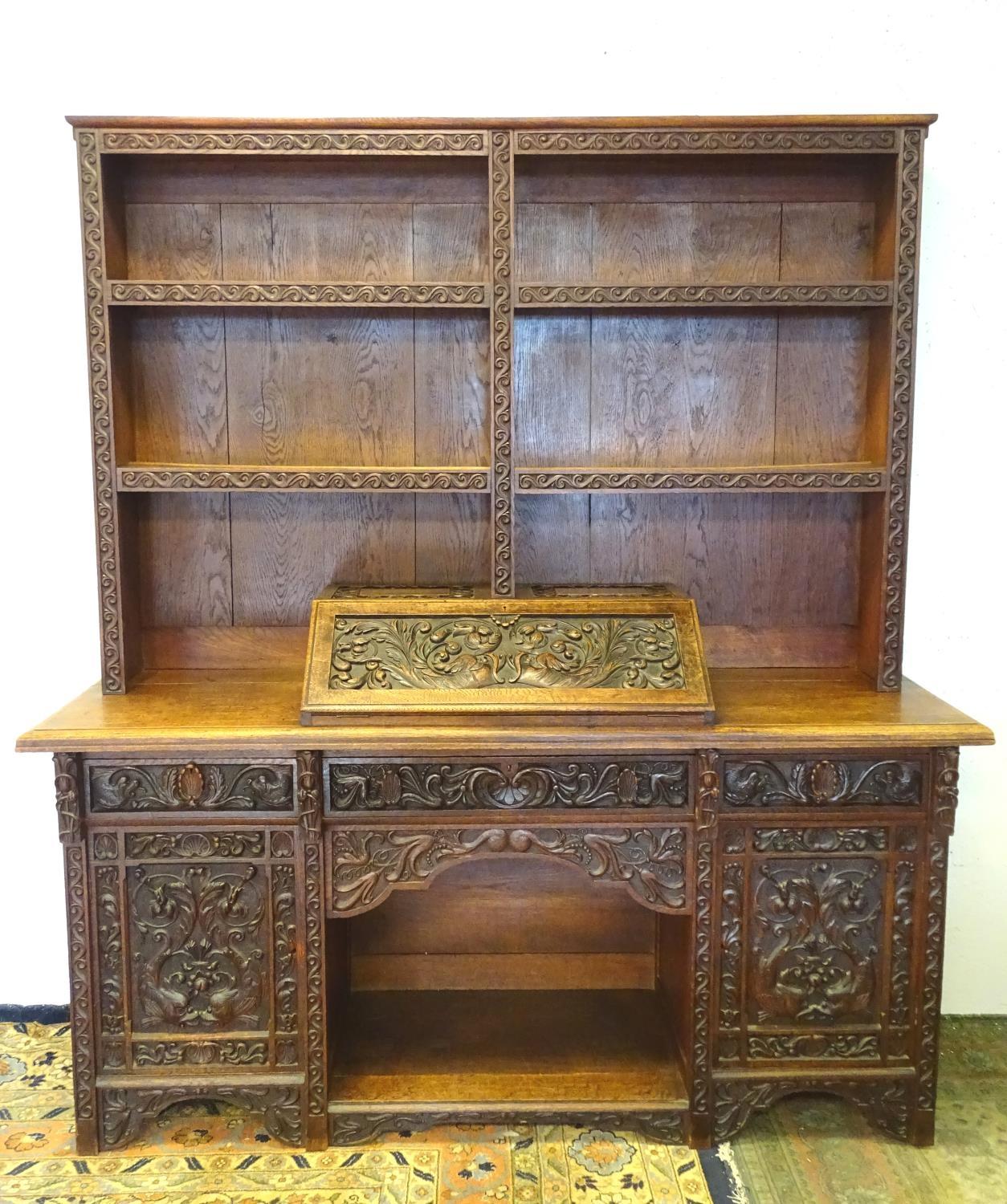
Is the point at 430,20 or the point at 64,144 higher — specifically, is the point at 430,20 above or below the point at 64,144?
above

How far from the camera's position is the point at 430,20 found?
2.51 metres

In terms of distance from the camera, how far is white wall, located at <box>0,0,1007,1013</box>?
99.0 inches

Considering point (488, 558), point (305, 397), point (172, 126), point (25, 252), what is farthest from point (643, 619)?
point (25, 252)

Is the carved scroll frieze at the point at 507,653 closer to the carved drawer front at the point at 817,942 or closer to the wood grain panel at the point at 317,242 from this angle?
the carved drawer front at the point at 817,942

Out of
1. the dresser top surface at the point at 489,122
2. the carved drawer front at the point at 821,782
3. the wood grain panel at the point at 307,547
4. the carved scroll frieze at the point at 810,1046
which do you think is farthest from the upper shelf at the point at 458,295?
the carved scroll frieze at the point at 810,1046

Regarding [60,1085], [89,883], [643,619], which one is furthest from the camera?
[60,1085]

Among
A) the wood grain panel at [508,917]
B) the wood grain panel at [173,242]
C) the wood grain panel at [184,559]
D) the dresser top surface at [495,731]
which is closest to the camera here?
the dresser top surface at [495,731]

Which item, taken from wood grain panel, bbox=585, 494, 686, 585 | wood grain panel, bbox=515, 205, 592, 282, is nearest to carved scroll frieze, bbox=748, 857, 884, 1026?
wood grain panel, bbox=585, 494, 686, 585

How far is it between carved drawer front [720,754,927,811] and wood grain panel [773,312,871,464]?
2.83 feet

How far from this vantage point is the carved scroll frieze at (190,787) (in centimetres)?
210

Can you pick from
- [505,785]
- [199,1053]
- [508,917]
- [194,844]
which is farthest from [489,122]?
[199,1053]

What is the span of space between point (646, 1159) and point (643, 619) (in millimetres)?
1189

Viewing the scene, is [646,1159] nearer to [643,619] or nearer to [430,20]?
[643,619]

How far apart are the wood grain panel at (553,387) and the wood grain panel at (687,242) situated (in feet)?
0.53
